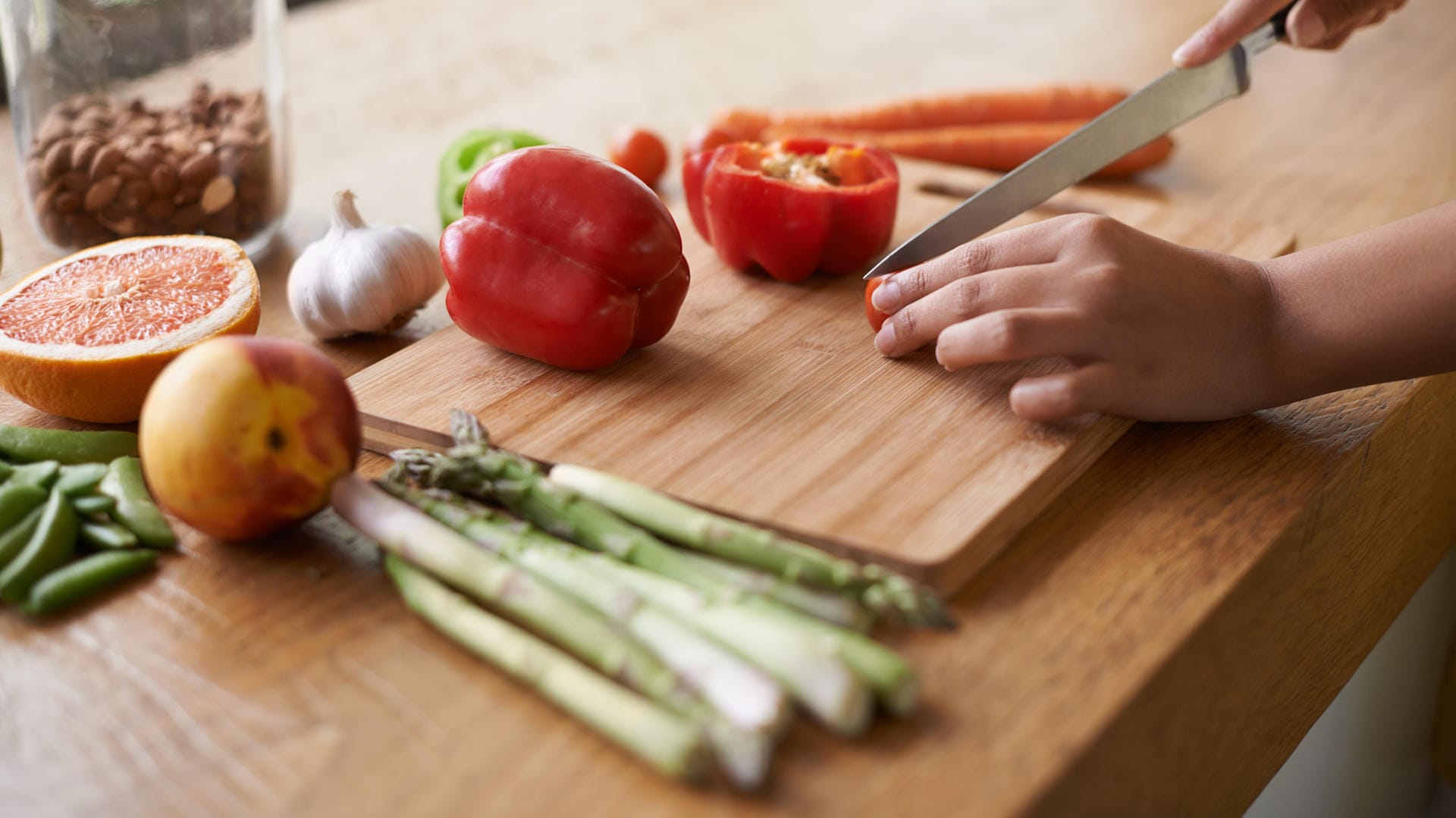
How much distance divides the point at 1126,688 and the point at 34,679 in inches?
32.5

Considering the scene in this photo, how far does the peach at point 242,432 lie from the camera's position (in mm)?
967

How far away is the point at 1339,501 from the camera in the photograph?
112cm

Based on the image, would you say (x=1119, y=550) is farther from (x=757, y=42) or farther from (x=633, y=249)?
(x=757, y=42)

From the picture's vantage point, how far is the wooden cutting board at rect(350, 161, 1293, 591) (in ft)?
3.39

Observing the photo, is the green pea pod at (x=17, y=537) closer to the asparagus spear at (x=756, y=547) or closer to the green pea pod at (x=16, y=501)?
the green pea pod at (x=16, y=501)

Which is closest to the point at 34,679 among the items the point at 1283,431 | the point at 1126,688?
the point at 1126,688

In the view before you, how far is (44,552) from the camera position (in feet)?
3.32

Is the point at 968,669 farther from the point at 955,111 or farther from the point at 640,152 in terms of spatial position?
the point at 955,111

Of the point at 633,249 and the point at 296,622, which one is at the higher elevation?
the point at 633,249

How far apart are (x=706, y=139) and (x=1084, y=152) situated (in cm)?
68

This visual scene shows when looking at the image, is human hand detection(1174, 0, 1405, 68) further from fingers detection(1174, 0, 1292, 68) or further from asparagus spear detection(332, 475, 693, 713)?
asparagus spear detection(332, 475, 693, 713)

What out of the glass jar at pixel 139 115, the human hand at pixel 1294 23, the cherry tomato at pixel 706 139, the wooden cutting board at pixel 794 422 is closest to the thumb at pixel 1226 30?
the human hand at pixel 1294 23

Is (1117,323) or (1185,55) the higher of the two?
(1185,55)

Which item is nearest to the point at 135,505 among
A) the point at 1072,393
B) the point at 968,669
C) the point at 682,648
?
the point at 682,648
